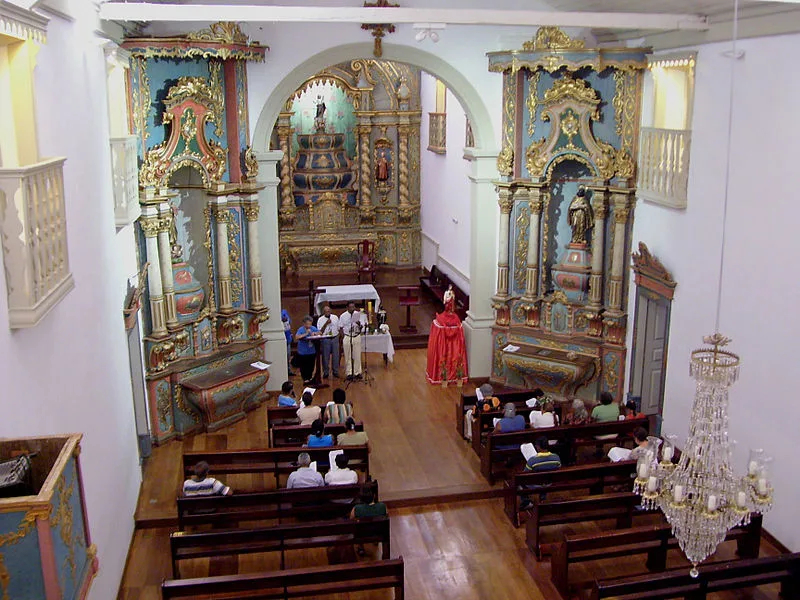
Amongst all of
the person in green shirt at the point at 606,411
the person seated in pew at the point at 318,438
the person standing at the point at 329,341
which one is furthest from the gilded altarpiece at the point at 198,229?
the person in green shirt at the point at 606,411

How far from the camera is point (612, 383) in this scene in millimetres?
12664

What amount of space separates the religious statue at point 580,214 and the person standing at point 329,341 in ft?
14.0

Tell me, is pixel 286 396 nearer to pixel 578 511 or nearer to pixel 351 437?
pixel 351 437

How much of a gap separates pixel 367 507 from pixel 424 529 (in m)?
1.33

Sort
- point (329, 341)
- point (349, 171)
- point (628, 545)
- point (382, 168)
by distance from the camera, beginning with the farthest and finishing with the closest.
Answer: point (349, 171)
point (382, 168)
point (329, 341)
point (628, 545)

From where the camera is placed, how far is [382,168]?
2112 cm

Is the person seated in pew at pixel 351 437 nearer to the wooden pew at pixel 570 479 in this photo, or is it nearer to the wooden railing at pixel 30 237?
the wooden pew at pixel 570 479

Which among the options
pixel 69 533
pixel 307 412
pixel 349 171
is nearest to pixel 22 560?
Result: pixel 69 533

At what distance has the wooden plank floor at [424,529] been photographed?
847 centimetres

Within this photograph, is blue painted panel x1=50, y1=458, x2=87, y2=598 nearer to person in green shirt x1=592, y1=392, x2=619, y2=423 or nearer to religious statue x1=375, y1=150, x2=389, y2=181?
person in green shirt x1=592, y1=392, x2=619, y2=423

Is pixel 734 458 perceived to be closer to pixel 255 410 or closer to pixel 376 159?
pixel 255 410

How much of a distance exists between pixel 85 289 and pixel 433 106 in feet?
46.1

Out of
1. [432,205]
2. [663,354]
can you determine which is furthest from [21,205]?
[432,205]

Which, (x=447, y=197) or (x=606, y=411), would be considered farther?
(x=447, y=197)
